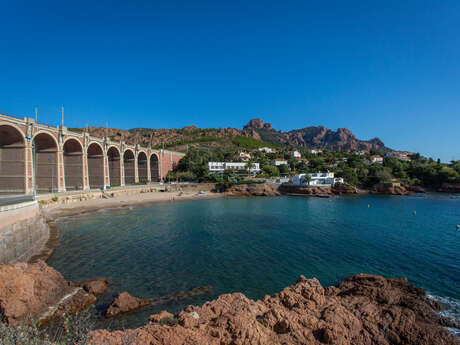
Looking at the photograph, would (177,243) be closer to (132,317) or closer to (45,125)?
(132,317)

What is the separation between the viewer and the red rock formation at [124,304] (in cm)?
1041

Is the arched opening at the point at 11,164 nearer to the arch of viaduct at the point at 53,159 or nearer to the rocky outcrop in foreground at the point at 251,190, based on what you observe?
the arch of viaduct at the point at 53,159

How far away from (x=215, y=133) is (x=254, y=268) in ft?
532

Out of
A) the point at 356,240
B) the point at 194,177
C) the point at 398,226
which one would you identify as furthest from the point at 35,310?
the point at 194,177

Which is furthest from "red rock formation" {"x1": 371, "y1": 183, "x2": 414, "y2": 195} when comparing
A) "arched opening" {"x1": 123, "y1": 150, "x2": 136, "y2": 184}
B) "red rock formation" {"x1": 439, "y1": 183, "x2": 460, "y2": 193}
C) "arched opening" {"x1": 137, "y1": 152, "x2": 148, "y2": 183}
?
"arched opening" {"x1": 123, "y1": 150, "x2": 136, "y2": 184}

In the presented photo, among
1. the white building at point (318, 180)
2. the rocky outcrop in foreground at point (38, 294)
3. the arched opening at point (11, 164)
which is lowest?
the rocky outcrop in foreground at point (38, 294)

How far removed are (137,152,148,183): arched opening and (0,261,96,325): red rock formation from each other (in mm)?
62311

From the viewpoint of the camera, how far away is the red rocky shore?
666cm

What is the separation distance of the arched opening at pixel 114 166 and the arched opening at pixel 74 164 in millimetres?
13249

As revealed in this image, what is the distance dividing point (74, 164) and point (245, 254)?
42201 millimetres

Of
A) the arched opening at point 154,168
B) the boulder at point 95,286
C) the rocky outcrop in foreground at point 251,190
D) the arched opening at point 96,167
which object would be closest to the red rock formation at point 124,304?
the boulder at point 95,286

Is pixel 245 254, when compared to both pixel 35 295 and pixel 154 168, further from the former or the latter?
pixel 154 168

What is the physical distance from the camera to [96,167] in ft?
174

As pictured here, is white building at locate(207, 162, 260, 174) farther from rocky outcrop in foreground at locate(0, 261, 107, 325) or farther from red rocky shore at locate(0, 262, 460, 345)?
red rocky shore at locate(0, 262, 460, 345)
